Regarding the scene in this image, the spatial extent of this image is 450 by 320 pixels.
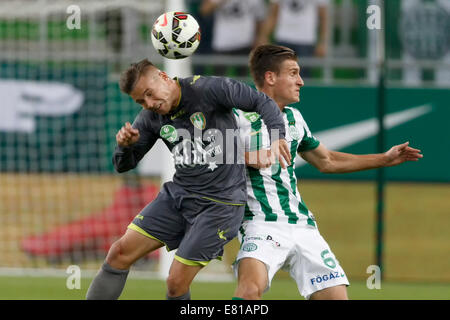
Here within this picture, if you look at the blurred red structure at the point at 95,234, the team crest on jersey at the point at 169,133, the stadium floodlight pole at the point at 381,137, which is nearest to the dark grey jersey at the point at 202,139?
the team crest on jersey at the point at 169,133

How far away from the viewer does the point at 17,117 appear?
932cm

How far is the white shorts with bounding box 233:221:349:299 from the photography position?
5266 millimetres

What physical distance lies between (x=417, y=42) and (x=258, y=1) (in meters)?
1.98

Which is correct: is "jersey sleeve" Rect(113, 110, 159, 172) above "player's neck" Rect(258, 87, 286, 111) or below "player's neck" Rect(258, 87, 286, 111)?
below

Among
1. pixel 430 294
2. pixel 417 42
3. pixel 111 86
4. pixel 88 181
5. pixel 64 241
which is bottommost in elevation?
pixel 430 294

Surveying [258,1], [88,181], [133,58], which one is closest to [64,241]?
[88,181]

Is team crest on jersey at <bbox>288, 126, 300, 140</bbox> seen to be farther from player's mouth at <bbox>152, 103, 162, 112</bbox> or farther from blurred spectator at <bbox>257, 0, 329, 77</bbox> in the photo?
blurred spectator at <bbox>257, 0, 329, 77</bbox>

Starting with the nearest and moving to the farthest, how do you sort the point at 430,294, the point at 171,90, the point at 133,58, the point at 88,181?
the point at 171,90, the point at 430,294, the point at 133,58, the point at 88,181

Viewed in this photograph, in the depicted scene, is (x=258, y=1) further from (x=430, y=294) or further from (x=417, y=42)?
(x=430, y=294)

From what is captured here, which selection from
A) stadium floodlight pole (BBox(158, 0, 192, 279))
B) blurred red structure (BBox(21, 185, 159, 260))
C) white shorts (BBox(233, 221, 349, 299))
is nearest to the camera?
white shorts (BBox(233, 221, 349, 299))

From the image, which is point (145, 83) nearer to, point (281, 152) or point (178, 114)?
point (178, 114)

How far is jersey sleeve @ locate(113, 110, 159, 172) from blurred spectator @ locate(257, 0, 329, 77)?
4.91 metres

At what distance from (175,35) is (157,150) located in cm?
394

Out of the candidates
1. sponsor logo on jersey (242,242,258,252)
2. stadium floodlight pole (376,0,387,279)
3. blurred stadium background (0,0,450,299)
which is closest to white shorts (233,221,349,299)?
sponsor logo on jersey (242,242,258,252)
